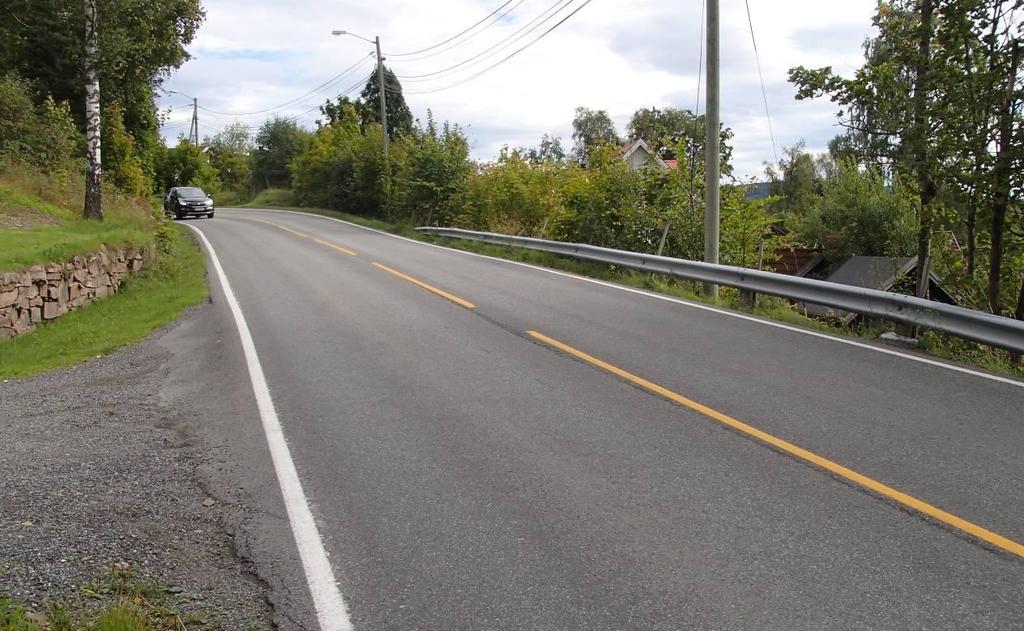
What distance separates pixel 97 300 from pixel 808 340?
11.5 metres

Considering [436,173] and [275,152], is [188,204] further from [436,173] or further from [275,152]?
[275,152]

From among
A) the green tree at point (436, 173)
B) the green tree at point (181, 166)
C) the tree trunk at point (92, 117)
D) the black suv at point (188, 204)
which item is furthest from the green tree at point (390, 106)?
the tree trunk at point (92, 117)

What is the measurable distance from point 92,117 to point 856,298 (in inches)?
653

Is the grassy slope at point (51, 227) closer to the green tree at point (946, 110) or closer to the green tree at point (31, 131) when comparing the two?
the green tree at point (31, 131)

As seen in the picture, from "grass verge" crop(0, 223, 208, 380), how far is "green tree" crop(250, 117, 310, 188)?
56736 mm

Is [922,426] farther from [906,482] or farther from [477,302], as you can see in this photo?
[477,302]

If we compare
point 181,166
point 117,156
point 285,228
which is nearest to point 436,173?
point 285,228

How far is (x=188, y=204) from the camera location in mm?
39531

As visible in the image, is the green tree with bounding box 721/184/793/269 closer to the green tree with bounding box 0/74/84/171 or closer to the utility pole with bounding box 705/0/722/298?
the utility pole with bounding box 705/0/722/298

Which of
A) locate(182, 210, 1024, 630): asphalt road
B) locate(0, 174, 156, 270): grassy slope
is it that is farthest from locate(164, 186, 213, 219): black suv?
locate(182, 210, 1024, 630): asphalt road

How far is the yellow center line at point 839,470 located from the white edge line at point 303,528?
10.5 ft

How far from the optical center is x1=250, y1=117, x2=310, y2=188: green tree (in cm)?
7206

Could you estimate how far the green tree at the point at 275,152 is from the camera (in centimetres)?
7206

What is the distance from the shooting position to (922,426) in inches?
238
